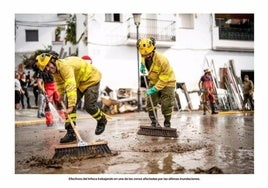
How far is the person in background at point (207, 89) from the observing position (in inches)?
265

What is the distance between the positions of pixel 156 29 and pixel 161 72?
12.2 ft

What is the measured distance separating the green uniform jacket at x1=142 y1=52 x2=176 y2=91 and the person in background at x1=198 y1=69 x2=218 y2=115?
6.57 ft

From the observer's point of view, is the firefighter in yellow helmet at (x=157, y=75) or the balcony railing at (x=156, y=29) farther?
→ the balcony railing at (x=156, y=29)

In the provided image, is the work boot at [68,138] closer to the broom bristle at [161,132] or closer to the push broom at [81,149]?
the push broom at [81,149]

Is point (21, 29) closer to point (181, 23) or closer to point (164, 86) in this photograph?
point (164, 86)

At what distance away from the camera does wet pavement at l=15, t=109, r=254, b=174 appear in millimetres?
3424

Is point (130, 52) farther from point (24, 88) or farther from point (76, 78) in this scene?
point (76, 78)

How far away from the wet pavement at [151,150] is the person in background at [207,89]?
3.72 ft

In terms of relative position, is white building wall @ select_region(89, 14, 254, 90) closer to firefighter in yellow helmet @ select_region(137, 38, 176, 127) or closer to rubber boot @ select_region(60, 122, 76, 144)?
firefighter in yellow helmet @ select_region(137, 38, 176, 127)

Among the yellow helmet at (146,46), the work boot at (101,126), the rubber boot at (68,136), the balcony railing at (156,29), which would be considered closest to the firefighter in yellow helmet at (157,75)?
the yellow helmet at (146,46)

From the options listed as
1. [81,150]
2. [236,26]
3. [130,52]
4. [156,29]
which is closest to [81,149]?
[81,150]

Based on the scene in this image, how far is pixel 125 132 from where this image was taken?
16.4 feet

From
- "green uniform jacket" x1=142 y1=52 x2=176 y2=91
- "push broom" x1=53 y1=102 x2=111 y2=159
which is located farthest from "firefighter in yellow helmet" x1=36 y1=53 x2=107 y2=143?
"green uniform jacket" x1=142 y1=52 x2=176 y2=91
